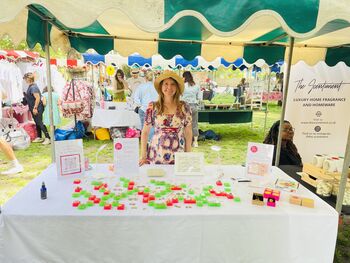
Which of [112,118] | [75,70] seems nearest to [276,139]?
[112,118]

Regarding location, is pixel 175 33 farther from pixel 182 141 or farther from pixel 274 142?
pixel 274 142

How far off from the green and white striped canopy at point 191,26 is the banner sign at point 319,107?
1.81 ft

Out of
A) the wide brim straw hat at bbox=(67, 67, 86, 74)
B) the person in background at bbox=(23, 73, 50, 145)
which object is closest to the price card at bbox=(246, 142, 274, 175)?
the person in background at bbox=(23, 73, 50, 145)

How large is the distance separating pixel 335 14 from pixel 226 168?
1.27 meters

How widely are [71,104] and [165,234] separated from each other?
5273 mm

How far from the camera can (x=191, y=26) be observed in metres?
2.10

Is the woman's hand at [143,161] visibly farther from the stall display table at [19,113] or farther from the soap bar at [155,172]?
the stall display table at [19,113]

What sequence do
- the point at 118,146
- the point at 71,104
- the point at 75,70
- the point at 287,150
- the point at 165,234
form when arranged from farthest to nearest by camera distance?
the point at 75,70 < the point at 71,104 < the point at 287,150 < the point at 118,146 < the point at 165,234

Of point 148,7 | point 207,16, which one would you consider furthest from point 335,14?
point 148,7

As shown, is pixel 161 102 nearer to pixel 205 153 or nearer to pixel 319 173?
pixel 319 173

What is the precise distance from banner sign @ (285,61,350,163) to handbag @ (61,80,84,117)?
4.51 m

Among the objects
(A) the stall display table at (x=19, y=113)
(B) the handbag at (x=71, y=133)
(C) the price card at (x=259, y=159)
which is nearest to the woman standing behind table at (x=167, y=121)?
(C) the price card at (x=259, y=159)

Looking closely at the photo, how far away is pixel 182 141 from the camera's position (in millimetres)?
2258

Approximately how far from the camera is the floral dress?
2201mm
